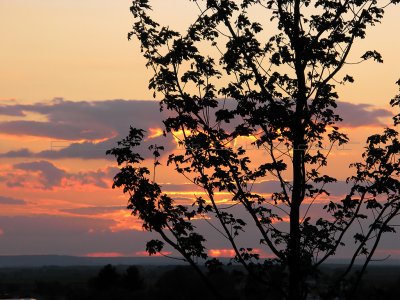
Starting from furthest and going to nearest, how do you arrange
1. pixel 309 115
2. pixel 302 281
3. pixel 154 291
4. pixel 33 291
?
pixel 33 291 < pixel 154 291 < pixel 309 115 < pixel 302 281

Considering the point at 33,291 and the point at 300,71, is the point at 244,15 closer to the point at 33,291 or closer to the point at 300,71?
the point at 300,71

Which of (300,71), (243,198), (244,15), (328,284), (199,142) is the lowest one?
(328,284)

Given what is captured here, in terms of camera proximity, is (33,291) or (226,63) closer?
(226,63)

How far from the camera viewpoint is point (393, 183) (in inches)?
802

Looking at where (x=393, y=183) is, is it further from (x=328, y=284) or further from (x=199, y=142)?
(x=199, y=142)

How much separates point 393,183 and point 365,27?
14.2 feet

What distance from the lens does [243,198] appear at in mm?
20453

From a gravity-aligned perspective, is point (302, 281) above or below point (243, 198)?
below

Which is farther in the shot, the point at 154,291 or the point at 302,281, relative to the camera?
the point at 154,291

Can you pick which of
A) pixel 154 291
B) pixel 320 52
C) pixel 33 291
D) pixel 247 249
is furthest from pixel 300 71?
pixel 33 291

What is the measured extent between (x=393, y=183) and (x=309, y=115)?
9.25 feet

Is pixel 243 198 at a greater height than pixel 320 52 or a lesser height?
lesser

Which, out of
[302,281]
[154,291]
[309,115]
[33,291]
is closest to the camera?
[302,281]

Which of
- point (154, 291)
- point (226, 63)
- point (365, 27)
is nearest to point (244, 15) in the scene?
point (226, 63)
